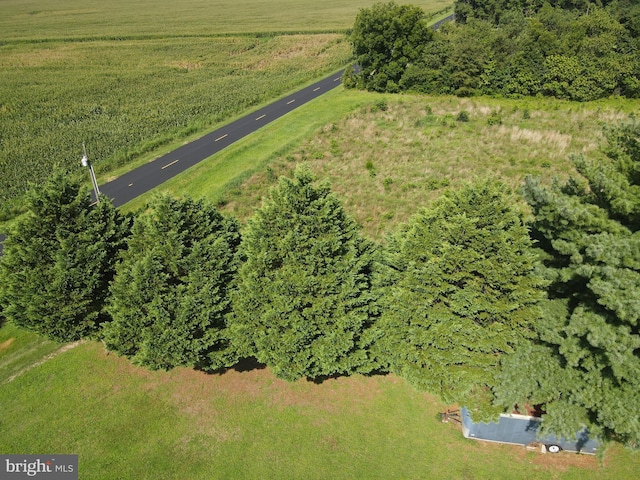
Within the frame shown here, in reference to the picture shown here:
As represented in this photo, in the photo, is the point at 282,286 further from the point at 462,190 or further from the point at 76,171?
the point at 76,171

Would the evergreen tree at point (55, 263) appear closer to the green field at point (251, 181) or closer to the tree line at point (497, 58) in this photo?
the green field at point (251, 181)

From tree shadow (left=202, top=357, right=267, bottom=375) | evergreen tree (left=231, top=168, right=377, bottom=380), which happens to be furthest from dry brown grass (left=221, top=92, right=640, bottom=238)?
evergreen tree (left=231, top=168, right=377, bottom=380)

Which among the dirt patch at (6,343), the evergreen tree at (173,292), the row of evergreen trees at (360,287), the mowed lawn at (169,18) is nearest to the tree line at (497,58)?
the row of evergreen trees at (360,287)

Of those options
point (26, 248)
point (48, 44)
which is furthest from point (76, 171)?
point (48, 44)

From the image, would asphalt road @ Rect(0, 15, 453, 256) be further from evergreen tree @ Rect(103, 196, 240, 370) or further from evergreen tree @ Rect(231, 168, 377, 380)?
evergreen tree @ Rect(231, 168, 377, 380)

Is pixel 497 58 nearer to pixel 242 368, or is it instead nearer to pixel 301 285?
pixel 301 285

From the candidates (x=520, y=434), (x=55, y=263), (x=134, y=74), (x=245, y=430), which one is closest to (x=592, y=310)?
(x=520, y=434)
